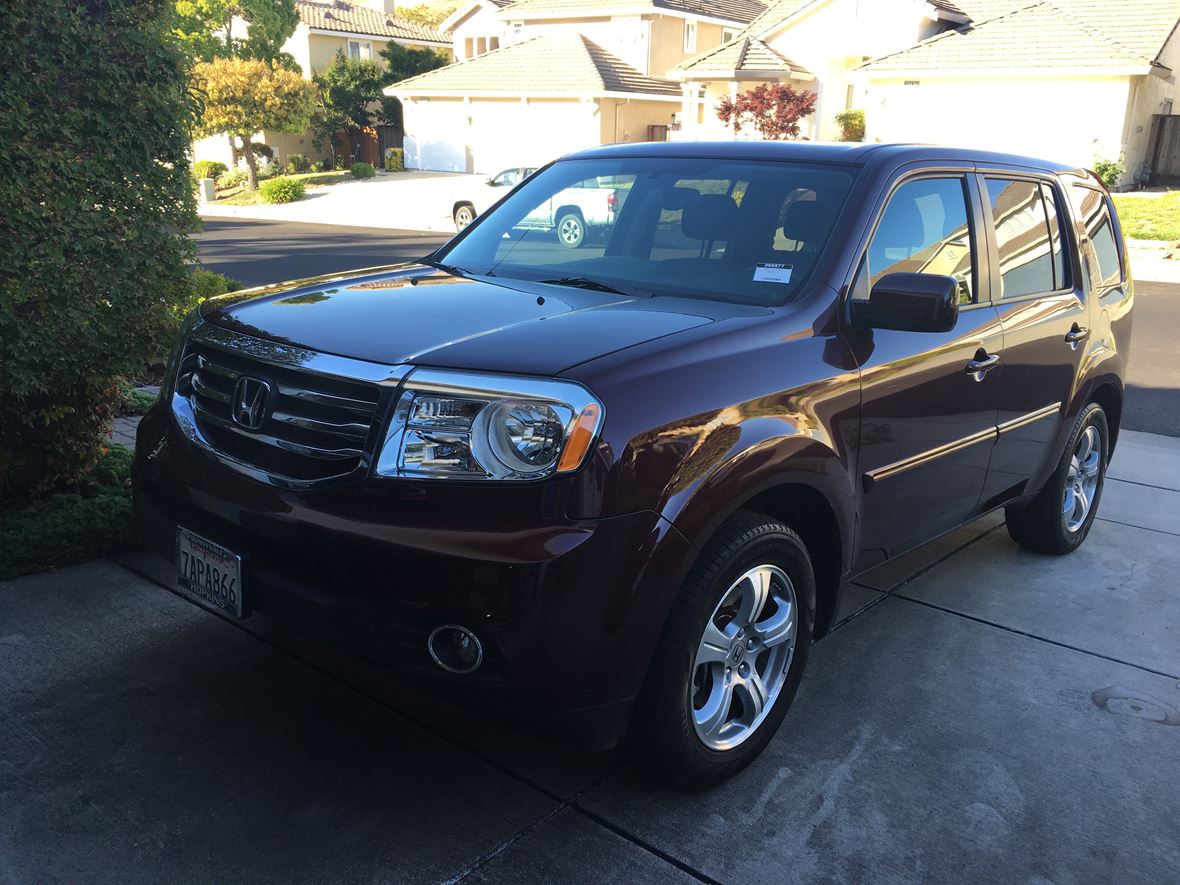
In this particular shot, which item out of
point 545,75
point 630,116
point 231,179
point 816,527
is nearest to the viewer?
point 816,527

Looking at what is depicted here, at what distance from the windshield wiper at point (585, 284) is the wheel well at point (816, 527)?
33.5 inches

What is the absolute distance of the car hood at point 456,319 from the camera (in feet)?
9.11

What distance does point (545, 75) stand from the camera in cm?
3862

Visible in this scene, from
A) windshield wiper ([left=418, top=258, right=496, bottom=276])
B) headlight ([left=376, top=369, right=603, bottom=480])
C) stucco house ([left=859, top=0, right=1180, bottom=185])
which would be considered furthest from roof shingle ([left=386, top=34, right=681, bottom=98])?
headlight ([left=376, top=369, right=603, bottom=480])

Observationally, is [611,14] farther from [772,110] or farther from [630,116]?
[772,110]

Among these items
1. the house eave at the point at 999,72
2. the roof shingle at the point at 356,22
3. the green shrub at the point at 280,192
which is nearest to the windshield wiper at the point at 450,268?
the house eave at the point at 999,72

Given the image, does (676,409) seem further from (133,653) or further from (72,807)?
(133,653)

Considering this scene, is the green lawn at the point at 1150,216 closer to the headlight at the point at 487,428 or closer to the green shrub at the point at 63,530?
the green shrub at the point at 63,530

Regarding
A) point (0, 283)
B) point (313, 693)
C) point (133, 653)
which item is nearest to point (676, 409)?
point (313, 693)

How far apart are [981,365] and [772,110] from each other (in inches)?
1145

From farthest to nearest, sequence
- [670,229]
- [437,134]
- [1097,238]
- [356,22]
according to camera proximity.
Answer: [356,22] → [437,134] → [1097,238] → [670,229]

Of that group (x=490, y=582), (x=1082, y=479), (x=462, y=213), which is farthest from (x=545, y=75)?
(x=490, y=582)

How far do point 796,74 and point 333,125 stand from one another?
20.6m

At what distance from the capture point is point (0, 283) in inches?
164
